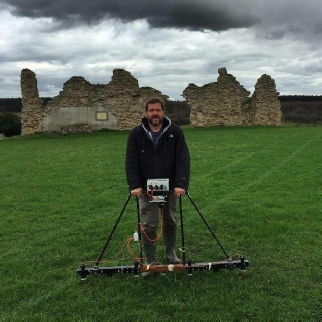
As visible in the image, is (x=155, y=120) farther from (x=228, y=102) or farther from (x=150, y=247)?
(x=228, y=102)

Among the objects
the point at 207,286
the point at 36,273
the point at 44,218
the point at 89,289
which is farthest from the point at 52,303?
the point at 44,218

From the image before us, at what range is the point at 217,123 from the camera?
113 feet

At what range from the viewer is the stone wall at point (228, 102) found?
112 ft

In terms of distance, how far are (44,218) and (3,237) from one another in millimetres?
1250

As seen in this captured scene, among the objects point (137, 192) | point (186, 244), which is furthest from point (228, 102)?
point (137, 192)

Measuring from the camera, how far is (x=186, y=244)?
6.53 meters

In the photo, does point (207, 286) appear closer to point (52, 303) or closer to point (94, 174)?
point (52, 303)

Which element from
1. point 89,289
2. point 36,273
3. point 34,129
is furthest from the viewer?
point 34,129

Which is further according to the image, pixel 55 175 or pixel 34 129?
pixel 34 129

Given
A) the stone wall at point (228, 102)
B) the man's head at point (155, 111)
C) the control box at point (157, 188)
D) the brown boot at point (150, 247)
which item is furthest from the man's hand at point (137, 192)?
the stone wall at point (228, 102)

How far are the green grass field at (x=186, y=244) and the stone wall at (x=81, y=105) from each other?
1857 centimetres

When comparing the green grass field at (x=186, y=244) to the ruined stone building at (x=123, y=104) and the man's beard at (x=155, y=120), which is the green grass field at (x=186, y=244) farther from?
the ruined stone building at (x=123, y=104)

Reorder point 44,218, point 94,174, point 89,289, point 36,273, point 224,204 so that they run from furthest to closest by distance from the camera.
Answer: point 94,174, point 224,204, point 44,218, point 36,273, point 89,289

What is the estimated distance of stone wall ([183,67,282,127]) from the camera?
1339 inches
